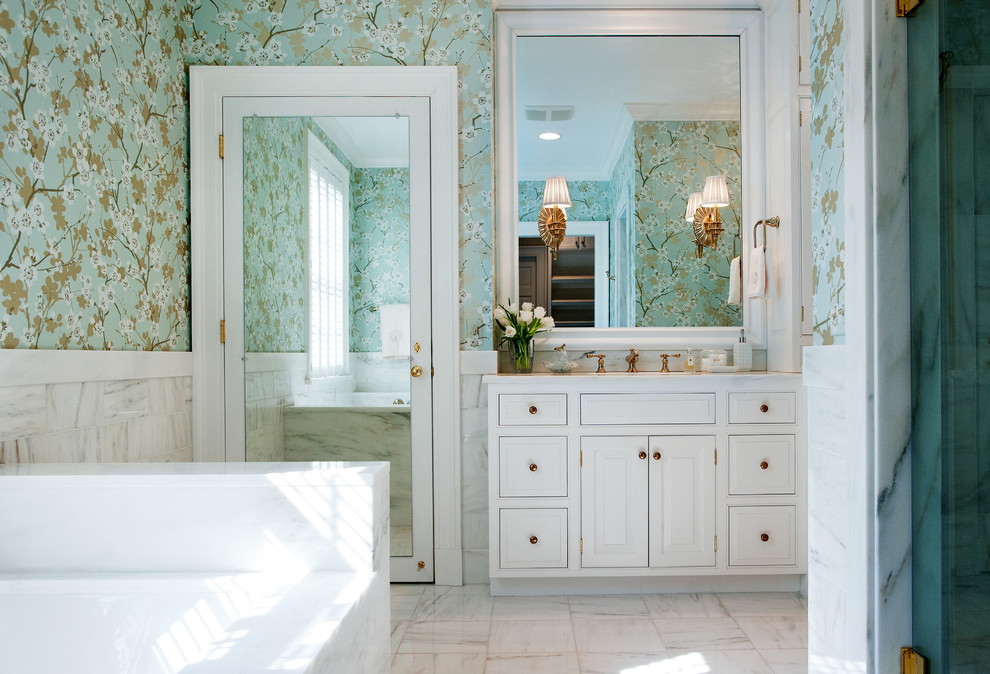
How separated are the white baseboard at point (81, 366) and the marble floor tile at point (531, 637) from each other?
1.48 metres

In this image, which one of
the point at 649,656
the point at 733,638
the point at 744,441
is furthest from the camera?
the point at 744,441

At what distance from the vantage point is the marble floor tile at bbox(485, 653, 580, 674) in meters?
2.08

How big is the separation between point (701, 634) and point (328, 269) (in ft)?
6.32

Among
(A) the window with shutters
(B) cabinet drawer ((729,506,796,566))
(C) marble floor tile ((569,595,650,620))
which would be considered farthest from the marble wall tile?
(B) cabinet drawer ((729,506,796,566))

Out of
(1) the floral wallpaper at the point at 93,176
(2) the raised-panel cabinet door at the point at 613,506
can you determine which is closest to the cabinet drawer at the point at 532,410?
(2) the raised-panel cabinet door at the point at 613,506

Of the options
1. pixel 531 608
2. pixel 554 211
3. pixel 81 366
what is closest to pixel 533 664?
pixel 531 608

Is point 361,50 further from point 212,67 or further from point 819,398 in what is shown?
point 819,398

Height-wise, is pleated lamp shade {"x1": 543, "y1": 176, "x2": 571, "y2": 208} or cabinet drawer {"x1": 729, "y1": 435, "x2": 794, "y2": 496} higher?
pleated lamp shade {"x1": 543, "y1": 176, "x2": 571, "y2": 208}

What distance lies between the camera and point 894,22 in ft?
4.51

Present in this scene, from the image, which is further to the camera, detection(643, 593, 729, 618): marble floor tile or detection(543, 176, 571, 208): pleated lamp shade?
detection(543, 176, 571, 208): pleated lamp shade

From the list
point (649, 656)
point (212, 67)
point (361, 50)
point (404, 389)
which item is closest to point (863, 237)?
point (649, 656)

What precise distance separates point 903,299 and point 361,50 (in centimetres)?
227

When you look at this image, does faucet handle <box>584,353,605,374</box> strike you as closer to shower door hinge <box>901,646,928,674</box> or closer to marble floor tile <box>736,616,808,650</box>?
marble floor tile <box>736,616,808,650</box>

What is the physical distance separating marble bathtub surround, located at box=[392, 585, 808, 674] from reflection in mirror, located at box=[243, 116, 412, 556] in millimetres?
415
